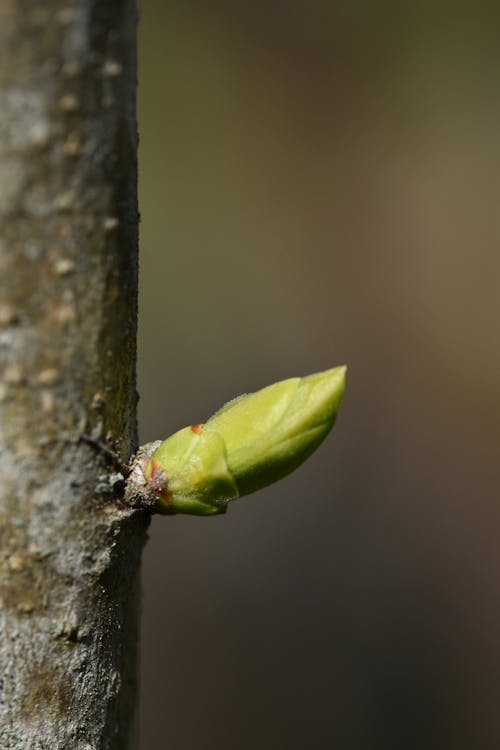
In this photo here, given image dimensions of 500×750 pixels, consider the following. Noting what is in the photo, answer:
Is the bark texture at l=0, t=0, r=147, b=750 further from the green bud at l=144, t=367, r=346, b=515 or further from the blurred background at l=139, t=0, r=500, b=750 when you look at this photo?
the blurred background at l=139, t=0, r=500, b=750

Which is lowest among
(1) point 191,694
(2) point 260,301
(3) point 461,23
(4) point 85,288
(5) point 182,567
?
(1) point 191,694

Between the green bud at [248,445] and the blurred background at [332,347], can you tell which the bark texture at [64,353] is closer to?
the green bud at [248,445]

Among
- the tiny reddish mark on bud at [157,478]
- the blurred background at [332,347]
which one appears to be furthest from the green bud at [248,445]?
the blurred background at [332,347]

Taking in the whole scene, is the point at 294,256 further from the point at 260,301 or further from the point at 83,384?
the point at 83,384

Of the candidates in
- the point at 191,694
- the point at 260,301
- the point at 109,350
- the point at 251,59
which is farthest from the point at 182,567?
the point at 109,350

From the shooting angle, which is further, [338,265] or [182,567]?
[338,265]
